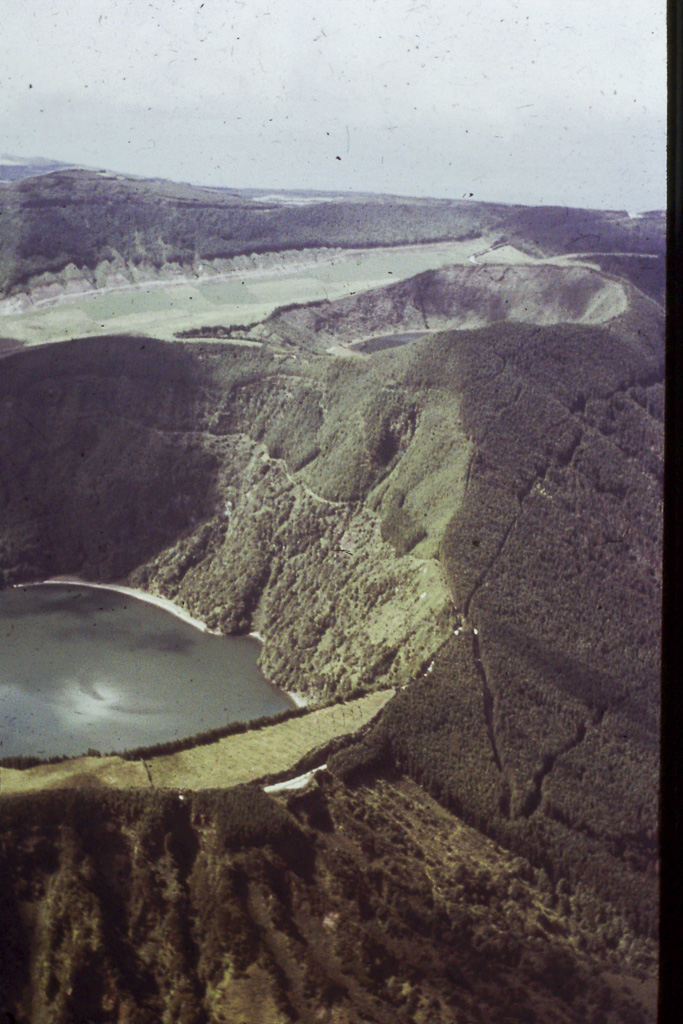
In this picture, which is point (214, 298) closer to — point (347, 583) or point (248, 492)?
point (248, 492)

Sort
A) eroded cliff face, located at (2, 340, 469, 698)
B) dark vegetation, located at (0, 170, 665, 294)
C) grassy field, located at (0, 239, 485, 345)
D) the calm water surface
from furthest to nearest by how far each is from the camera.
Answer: dark vegetation, located at (0, 170, 665, 294)
grassy field, located at (0, 239, 485, 345)
eroded cliff face, located at (2, 340, 469, 698)
the calm water surface

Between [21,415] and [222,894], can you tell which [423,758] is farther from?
[21,415]

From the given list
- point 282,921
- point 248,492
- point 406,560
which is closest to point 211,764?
point 282,921

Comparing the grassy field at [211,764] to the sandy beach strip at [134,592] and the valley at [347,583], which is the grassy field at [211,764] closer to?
the valley at [347,583]

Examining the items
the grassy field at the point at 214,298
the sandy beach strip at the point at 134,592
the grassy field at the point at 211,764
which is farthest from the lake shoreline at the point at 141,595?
the grassy field at the point at 214,298

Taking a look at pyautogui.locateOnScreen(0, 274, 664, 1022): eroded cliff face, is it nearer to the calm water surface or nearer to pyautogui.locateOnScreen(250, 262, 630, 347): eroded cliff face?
the calm water surface

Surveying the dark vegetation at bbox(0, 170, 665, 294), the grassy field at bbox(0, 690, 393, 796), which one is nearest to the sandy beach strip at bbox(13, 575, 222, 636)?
the grassy field at bbox(0, 690, 393, 796)
